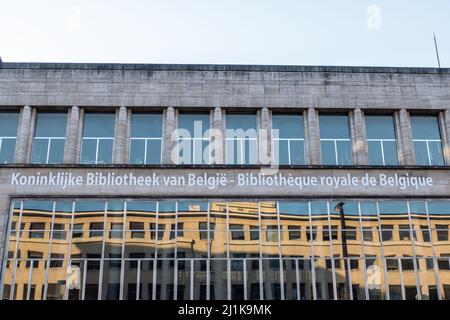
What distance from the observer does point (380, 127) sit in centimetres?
2423

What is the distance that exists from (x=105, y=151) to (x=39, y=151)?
2.78 m

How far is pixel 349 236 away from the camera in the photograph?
2200 centimetres

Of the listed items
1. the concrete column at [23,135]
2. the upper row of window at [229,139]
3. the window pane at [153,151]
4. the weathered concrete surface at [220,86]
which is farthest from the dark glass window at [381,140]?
the concrete column at [23,135]

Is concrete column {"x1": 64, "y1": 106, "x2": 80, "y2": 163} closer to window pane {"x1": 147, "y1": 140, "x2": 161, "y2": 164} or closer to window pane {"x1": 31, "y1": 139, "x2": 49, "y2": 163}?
window pane {"x1": 31, "y1": 139, "x2": 49, "y2": 163}

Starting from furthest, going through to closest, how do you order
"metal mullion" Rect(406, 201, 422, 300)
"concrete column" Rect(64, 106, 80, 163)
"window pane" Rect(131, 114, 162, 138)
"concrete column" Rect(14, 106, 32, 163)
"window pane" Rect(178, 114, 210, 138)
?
"window pane" Rect(178, 114, 210, 138) < "window pane" Rect(131, 114, 162, 138) < "concrete column" Rect(64, 106, 80, 163) < "concrete column" Rect(14, 106, 32, 163) < "metal mullion" Rect(406, 201, 422, 300)

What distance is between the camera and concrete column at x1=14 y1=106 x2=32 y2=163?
22.5m

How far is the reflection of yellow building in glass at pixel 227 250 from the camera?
21.0 meters

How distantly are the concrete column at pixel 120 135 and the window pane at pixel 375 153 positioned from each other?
1062cm

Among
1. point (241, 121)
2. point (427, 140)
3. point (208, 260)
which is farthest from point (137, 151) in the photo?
point (427, 140)

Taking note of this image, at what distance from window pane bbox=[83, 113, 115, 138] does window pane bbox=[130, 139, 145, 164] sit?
3.40 feet

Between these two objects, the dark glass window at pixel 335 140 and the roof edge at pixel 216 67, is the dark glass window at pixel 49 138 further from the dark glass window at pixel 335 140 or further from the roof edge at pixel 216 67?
the dark glass window at pixel 335 140

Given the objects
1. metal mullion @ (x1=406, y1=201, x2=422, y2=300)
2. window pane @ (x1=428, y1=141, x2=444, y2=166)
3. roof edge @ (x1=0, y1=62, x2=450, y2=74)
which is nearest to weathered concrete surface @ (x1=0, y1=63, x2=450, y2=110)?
roof edge @ (x1=0, y1=62, x2=450, y2=74)
